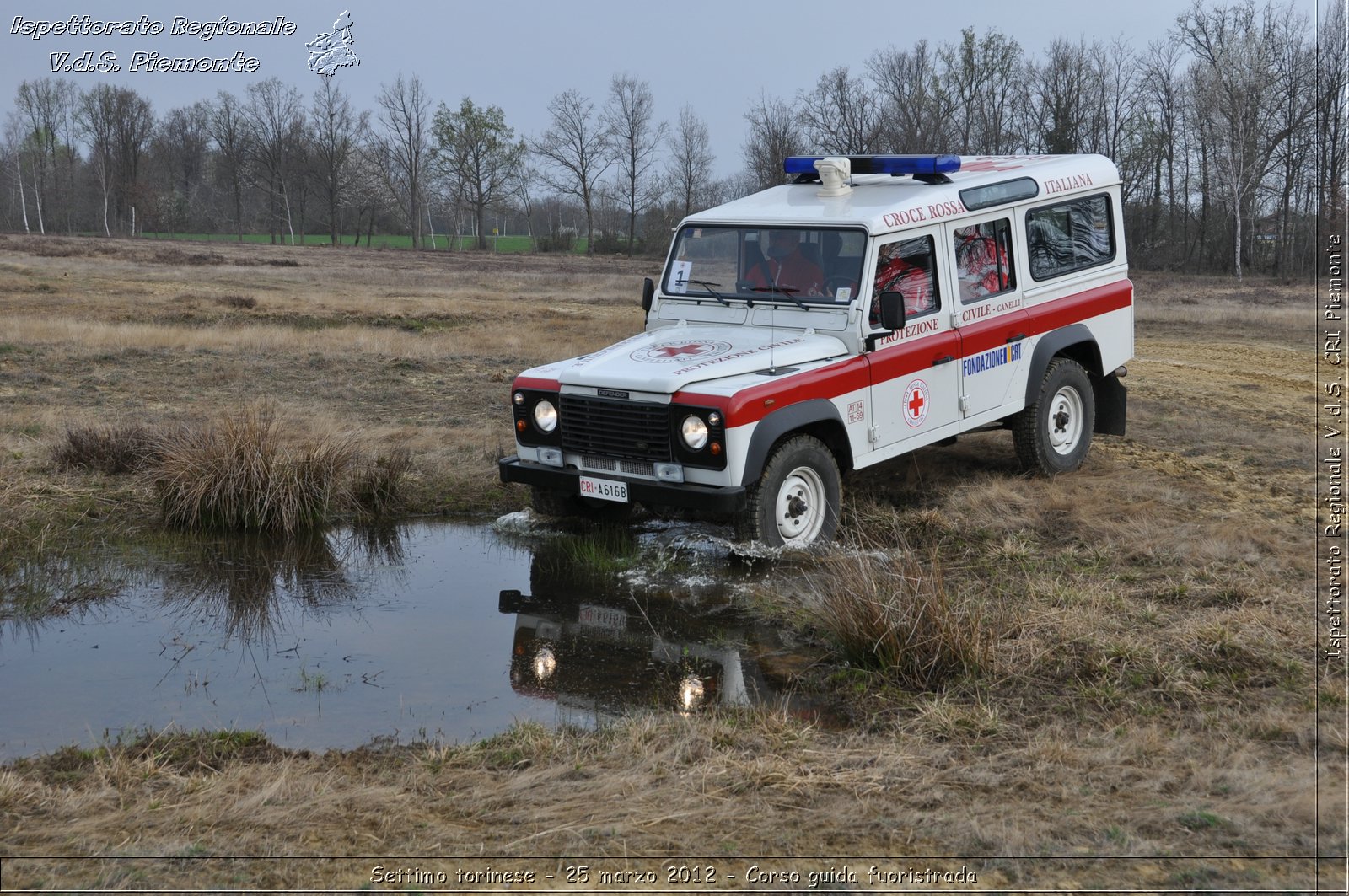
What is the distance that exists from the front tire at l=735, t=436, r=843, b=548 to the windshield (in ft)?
3.73

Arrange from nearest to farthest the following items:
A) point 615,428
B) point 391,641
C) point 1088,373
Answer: point 391,641 → point 615,428 → point 1088,373

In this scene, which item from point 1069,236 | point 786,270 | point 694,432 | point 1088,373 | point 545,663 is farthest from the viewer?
point 1088,373

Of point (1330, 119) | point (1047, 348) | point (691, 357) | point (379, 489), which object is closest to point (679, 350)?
point (691, 357)

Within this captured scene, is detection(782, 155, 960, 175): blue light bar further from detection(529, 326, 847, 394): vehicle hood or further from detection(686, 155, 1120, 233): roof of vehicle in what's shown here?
detection(529, 326, 847, 394): vehicle hood

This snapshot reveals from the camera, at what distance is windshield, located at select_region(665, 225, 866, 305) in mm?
7848

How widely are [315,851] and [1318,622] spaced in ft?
15.4

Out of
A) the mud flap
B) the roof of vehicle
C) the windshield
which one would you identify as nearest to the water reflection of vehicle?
the windshield

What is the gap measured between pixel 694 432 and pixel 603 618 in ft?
3.97

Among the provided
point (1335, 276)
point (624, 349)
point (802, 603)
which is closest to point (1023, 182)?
point (1335, 276)

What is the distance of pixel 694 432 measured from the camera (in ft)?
22.6

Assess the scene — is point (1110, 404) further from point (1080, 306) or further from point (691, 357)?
point (691, 357)

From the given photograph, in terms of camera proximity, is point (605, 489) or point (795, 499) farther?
point (795, 499)

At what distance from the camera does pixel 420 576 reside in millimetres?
7660

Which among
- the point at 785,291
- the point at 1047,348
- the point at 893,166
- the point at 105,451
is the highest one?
the point at 893,166
